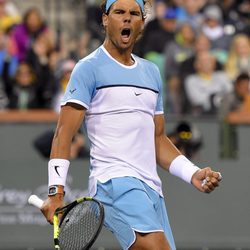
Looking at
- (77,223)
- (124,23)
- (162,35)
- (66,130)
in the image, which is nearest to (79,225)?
(77,223)

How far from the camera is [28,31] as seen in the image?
14.1 metres

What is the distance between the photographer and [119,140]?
19.8 feet

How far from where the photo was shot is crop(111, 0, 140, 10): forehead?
6.05 m

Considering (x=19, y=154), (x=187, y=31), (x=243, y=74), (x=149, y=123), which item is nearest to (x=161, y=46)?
(x=187, y=31)

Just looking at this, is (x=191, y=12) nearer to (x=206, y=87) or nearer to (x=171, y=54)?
(x=171, y=54)

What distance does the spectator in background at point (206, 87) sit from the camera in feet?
41.2

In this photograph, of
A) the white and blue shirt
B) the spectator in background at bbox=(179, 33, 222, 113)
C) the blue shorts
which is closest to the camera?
the blue shorts

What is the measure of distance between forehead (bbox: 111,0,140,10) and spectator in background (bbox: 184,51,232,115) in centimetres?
640

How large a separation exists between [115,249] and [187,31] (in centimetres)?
367

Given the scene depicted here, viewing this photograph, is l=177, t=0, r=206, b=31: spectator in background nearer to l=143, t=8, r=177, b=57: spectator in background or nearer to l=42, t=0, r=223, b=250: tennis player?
l=143, t=8, r=177, b=57: spectator in background

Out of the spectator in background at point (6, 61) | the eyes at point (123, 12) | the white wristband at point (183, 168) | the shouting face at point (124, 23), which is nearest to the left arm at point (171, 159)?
the white wristband at point (183, 168)

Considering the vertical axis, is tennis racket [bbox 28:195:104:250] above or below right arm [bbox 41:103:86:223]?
below

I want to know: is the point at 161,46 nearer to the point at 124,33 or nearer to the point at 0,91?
the point at 0,91

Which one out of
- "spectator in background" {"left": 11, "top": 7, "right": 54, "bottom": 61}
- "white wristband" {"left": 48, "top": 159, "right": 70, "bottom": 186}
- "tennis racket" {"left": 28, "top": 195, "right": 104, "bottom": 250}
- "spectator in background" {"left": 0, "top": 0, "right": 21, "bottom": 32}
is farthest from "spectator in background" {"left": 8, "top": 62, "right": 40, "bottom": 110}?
"tennis racket" {"left": 28, "top": 195, "right": 104, "bottom": 250}
